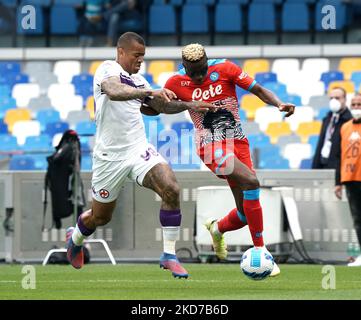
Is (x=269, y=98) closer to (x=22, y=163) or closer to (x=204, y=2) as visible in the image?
(x=22, y=163)

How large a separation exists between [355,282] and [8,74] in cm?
1479

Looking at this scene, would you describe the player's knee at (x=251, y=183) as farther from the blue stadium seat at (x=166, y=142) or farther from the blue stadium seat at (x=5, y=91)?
the blue stadium seat at (x=5, y=91)

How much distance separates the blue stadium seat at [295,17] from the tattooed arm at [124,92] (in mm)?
14776

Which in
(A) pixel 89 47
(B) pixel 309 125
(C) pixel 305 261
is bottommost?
(C) pixel 305 261

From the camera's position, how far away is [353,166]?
1520 cm

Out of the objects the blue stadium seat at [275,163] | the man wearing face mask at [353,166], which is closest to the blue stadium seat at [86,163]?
the blue stadium seat at [275,163]

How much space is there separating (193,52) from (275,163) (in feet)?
34.3

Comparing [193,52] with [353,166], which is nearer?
[193,52]

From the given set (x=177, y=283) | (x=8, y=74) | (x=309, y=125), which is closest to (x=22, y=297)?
(x=177, y=283)

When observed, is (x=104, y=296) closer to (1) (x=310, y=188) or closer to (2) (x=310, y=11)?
(1) (x=310, y=188)

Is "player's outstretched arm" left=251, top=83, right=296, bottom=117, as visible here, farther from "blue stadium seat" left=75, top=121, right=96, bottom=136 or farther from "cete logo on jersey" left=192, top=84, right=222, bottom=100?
"blue stadium seat" left=75, top=121, right=96, bottom=136

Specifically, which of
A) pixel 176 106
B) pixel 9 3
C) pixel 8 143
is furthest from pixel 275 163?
pixel 176 106

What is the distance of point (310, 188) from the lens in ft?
55.2

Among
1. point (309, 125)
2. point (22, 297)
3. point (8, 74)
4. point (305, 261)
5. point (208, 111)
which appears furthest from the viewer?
point (8, 74)
